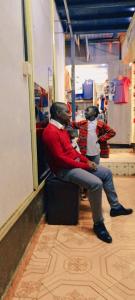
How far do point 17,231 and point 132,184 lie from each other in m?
2.33

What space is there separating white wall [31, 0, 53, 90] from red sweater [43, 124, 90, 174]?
49cm

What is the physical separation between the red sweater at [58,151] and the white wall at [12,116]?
31 cm

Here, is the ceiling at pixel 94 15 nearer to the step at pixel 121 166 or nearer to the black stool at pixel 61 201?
the step at pixel 121 166

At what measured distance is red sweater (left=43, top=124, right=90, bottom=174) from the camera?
2.12 meters

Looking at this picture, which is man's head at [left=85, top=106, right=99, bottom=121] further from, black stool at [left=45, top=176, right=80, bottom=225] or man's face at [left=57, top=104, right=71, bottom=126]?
black stool at [left=45, top=176, right=80, bottom=225]

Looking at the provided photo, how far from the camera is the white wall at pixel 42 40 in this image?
2.11 m

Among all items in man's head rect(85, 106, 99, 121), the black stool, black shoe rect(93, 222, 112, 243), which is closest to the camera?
black shoe rect(93, 222, 112, 243)

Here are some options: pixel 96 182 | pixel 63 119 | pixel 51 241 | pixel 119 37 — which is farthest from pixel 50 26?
pixel 119 37

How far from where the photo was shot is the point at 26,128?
181 cm

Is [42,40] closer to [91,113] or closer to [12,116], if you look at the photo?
[91,113]

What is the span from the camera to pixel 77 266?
1658mm

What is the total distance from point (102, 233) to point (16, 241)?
2.53 feet

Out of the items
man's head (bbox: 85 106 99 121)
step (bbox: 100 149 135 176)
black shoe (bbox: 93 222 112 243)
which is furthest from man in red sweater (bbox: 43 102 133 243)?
step (bbox: 100 149 135 176)

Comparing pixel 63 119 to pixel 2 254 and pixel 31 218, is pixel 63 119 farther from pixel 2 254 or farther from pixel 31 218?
pixel 2 254
